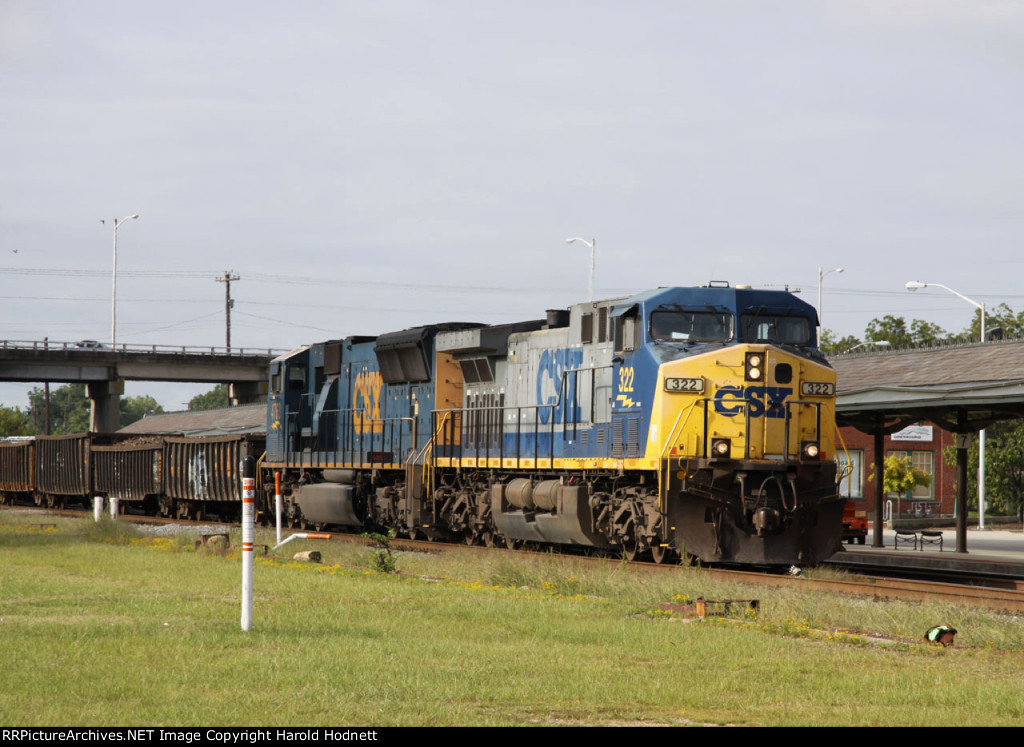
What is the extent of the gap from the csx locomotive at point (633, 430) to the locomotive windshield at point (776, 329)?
0.07 ft

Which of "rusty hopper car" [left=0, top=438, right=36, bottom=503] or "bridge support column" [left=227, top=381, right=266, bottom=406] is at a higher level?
"bridge support column" [left=227, top=381, right=266, bottom=406]

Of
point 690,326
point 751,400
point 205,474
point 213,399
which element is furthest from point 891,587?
point 213,399

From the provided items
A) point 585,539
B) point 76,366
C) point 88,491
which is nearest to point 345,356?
point 585,539

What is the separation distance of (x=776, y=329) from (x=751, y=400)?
141cm

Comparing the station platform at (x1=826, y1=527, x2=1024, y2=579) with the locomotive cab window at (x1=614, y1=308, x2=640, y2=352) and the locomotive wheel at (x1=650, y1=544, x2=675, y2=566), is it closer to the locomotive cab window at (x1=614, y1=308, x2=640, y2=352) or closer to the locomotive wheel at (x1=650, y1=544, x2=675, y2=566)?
the locomotive wheel at (x1=650, y1=544, x2=675, y2=566)

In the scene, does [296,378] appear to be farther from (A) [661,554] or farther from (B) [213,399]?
(B) [213,399]

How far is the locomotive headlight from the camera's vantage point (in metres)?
17.1

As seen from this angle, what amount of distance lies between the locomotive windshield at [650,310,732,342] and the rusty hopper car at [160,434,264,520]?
16.9 m

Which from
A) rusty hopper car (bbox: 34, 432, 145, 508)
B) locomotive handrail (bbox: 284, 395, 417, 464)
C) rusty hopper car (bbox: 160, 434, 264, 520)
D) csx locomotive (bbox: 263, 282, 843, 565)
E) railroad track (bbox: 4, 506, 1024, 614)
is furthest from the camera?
rusty hopper car (bbox: 34, 432, 145, 508)

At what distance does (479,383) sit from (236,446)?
12.2 m

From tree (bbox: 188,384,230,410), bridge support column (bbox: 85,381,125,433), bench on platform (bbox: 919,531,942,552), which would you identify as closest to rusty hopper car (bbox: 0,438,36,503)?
bridge support column (bbox: 85,381,125,433)

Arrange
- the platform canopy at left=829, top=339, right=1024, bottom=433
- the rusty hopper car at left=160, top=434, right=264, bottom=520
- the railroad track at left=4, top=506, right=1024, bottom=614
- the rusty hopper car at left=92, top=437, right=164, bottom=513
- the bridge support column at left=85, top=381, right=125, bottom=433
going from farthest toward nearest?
1. the bridge support column at left=85, top=381, right=125, bottom=433
2. the rusty hopper car at left=92, top=437, right=164, bottom=513
3. the rusty hopper car at left=160, top=434, right=264, bottom=520
4. the platform canopy at left=829, top=339, right=1024, bottom=433
5. the railroad track at left=4, top=506, right=1024, bottom=614

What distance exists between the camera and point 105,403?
76438 mm

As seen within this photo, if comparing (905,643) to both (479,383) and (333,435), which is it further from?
(333,435)
